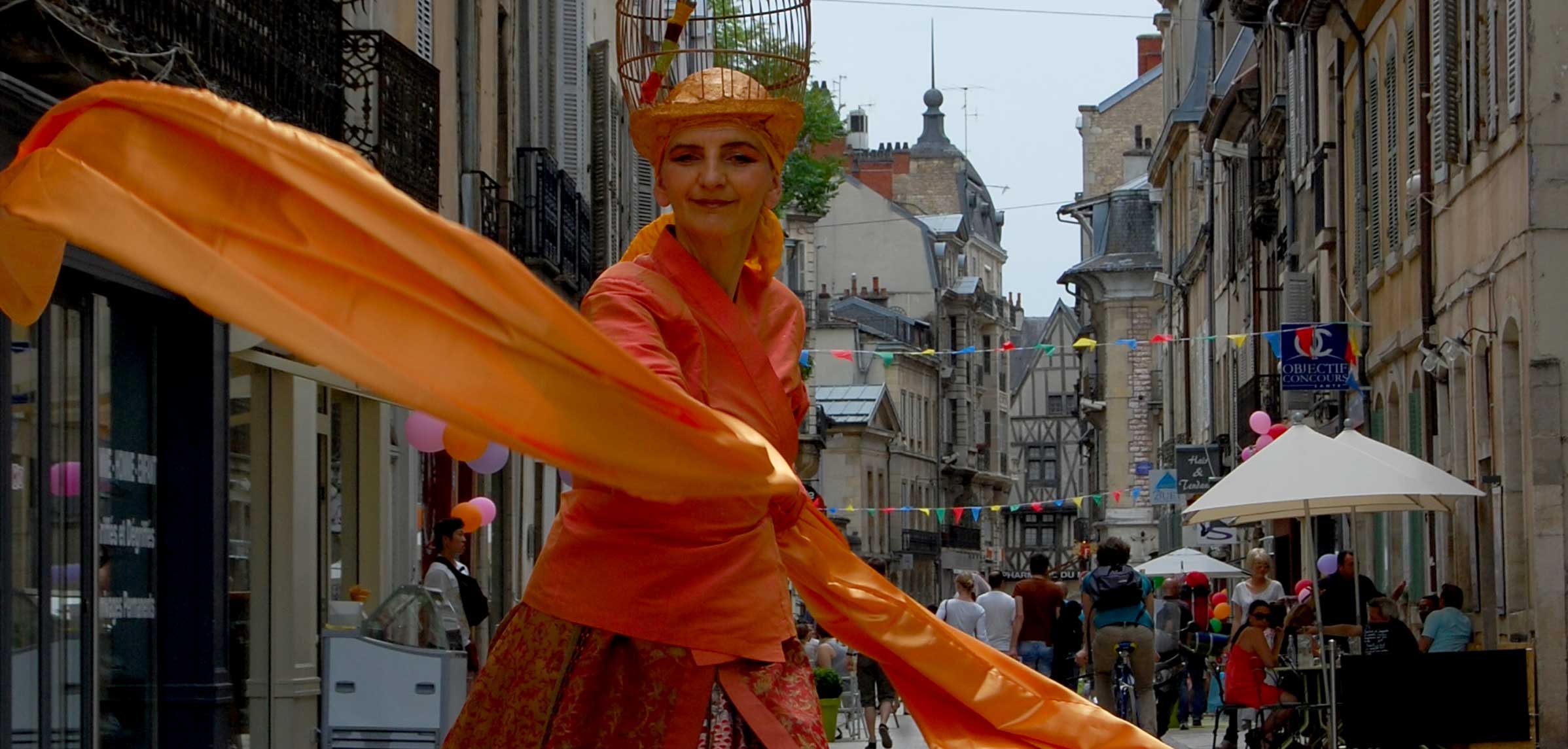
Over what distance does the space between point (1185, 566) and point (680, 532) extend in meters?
32.9

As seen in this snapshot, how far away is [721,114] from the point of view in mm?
4238

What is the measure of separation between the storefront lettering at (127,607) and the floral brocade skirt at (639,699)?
7591 mm

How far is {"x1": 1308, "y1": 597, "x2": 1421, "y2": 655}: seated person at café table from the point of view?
58.6ft

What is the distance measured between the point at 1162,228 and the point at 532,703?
64961mm

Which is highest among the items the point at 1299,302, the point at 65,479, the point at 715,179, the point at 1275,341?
the point at 1299,302

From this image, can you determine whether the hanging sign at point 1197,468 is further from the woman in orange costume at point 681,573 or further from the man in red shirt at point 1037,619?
the woman in orange costume at point 681,573

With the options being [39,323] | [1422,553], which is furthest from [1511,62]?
[39,323]

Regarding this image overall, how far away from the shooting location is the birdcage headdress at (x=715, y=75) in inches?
167

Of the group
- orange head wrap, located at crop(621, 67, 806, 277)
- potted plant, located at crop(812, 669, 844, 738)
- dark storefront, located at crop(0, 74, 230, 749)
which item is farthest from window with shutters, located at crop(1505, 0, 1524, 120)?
orange head wrap, located at crop(621, 67, 806, 277)

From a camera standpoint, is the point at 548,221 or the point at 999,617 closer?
the point at 999,617

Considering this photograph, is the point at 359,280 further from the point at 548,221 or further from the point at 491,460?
the point at 548,221

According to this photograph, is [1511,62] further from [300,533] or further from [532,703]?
[532,703]

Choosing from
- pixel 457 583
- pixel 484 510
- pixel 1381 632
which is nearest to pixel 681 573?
pixel 457 583

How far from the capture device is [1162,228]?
6794 cm
